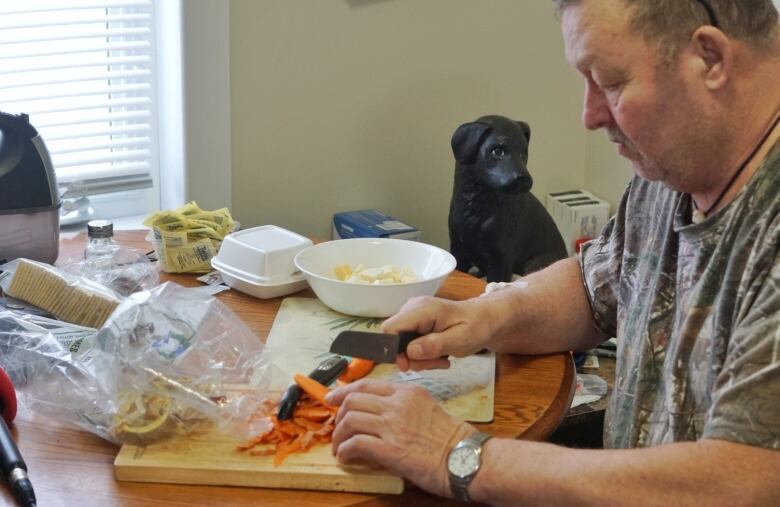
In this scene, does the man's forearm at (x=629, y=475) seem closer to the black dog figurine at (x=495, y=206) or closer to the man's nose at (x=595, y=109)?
the man's nose at (x=595, y=109)

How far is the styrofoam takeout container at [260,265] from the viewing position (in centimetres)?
168

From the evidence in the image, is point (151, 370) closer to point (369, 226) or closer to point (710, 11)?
point (710, 11)

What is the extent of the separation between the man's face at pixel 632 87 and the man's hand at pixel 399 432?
0.41m

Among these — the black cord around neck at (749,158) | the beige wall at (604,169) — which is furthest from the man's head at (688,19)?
the beige wall at (604,169)

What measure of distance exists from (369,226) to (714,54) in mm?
1119

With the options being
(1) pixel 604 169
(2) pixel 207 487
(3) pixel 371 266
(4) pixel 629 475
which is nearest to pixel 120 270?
(3) pixel 371 266

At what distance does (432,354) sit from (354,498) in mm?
298

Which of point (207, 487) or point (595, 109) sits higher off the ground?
point (595, 109)

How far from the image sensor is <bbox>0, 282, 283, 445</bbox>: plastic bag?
4.00 feet

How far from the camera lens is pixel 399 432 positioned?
1175 mm

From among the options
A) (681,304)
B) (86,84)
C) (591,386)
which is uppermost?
(86,84)

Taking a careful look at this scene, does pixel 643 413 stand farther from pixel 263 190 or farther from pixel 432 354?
pixel 263 190

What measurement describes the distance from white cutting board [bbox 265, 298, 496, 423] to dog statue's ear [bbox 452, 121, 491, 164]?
513 mm

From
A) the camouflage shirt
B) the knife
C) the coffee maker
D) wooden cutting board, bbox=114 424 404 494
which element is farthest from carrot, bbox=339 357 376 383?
the coffee maker
